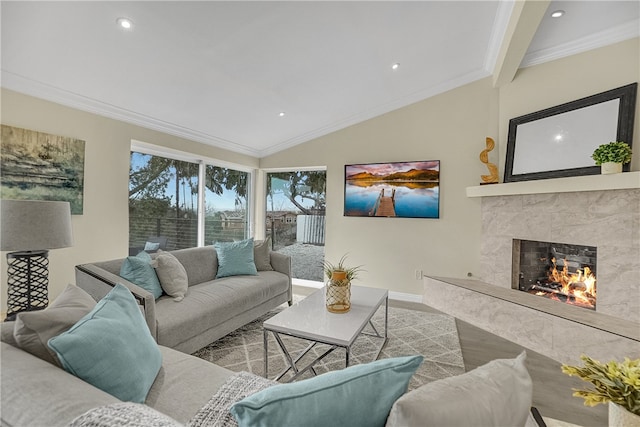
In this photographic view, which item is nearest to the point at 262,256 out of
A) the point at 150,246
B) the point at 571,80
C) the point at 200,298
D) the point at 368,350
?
the point at 200,298

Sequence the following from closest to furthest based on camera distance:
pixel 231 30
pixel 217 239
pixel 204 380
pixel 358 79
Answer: pixel 204 380 → pixel 231 30 → pixel 358 79 → pixel 217 239

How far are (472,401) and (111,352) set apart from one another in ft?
3.83

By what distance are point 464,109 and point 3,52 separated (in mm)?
4462

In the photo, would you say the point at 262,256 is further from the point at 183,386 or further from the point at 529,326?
the point at 529,326

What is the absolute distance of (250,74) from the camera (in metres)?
3.09

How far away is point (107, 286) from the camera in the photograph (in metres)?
2.24

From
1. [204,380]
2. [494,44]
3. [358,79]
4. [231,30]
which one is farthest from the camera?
[358,79]

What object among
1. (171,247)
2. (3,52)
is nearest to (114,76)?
(3,52)

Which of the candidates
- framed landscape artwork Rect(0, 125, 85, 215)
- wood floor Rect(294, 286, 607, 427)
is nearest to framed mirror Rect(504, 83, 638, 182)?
wood floor Rect(294, 286, 607, 427)

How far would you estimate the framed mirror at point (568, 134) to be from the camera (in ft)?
8.84

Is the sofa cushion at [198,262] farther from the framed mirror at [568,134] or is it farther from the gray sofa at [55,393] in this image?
the framed mirror at [568,134]

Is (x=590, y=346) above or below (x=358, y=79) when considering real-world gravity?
below

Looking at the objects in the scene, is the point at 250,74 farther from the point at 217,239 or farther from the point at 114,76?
the point at 217,239

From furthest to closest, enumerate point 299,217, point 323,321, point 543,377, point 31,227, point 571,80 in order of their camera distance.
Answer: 1. point 299,217
2. point 571,80
3. point 543,377
4. point 323,321
5. point 31,227
